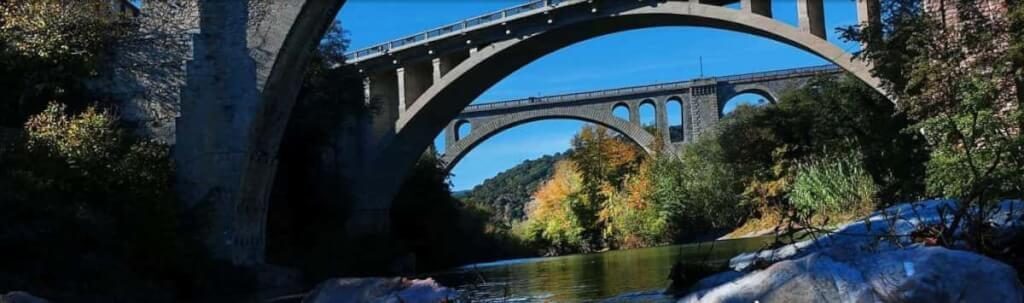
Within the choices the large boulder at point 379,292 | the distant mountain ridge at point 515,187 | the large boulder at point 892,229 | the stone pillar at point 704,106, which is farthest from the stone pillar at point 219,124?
the distant mountain ridge at point 515,187

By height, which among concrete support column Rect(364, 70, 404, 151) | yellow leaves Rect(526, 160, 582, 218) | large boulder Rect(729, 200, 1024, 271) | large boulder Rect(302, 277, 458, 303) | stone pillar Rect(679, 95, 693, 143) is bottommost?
large boulder Rect(302, 277, 458, 303)

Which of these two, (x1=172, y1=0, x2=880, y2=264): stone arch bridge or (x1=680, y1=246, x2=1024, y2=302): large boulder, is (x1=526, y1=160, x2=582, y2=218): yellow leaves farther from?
(x1=680, y1=246, x2=1024, y2=302): large boulder

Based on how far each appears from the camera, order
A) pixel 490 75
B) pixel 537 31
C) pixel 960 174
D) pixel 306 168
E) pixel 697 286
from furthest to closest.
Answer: pixel 490 75 < pixel 537 31 < pixel 306 168 < pixel 960 174 < pixel 697 286

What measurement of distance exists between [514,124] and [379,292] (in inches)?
1795

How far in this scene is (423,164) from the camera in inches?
1267

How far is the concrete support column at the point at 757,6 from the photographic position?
23.3 metres

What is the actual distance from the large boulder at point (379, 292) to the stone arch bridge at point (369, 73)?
30.3 ft

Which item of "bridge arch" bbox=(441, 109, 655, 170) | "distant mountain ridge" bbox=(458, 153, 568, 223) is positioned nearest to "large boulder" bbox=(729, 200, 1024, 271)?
"bridge arch" bbox=(441, 109, 655, 170)

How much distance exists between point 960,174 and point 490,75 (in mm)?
18639

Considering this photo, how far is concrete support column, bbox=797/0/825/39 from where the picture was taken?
22.6 metres

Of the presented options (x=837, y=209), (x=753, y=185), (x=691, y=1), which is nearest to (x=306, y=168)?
(x=691, y=1)

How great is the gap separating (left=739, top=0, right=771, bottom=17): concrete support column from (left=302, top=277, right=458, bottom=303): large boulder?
1825 cm

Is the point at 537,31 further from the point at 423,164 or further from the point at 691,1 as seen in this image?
the point at 423,164

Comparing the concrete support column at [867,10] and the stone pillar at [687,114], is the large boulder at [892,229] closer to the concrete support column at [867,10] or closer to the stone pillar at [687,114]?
the concrete support column at [867,10]
